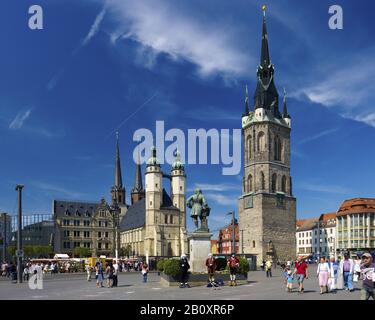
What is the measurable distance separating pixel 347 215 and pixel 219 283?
90042 millimetres

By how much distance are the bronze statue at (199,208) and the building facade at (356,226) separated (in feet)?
267

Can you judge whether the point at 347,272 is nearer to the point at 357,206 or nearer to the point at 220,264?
the point at 220,264

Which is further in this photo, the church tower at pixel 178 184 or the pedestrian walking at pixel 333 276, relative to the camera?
the church tower at pixel 178 184

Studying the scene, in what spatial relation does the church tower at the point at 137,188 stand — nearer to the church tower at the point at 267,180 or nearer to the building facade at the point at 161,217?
the building facade at the point at 161,217

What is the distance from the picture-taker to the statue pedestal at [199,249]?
30672 mm

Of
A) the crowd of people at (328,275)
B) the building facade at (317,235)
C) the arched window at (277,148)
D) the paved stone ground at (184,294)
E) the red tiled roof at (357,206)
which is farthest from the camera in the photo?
the building facade at (317,235)

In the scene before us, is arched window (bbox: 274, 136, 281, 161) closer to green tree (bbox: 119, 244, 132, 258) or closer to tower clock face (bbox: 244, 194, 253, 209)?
tower clock face (bbox: 244, 194, 253, 209)

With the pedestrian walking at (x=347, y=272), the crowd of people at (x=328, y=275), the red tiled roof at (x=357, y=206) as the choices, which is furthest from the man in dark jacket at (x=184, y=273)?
the red tiled roof at (x=357, y=206)

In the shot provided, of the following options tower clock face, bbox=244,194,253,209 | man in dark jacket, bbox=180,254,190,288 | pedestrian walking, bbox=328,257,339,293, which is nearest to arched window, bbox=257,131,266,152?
tower clock face, bbox=244,194,253,209

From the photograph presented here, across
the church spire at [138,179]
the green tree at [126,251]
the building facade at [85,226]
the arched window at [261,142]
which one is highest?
the arched window at [261,142]

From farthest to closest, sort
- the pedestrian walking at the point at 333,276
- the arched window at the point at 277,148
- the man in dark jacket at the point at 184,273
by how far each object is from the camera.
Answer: the arched window at the point at 277,148 → the man in dark jacket at the point at 184,273 → the pedestrian walking at the point at 333,276

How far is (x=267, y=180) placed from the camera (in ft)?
317

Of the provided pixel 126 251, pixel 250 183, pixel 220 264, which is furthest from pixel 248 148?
pixel 220 264

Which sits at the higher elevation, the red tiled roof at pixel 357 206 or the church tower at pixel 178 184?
the church tower at pixel 178 184
